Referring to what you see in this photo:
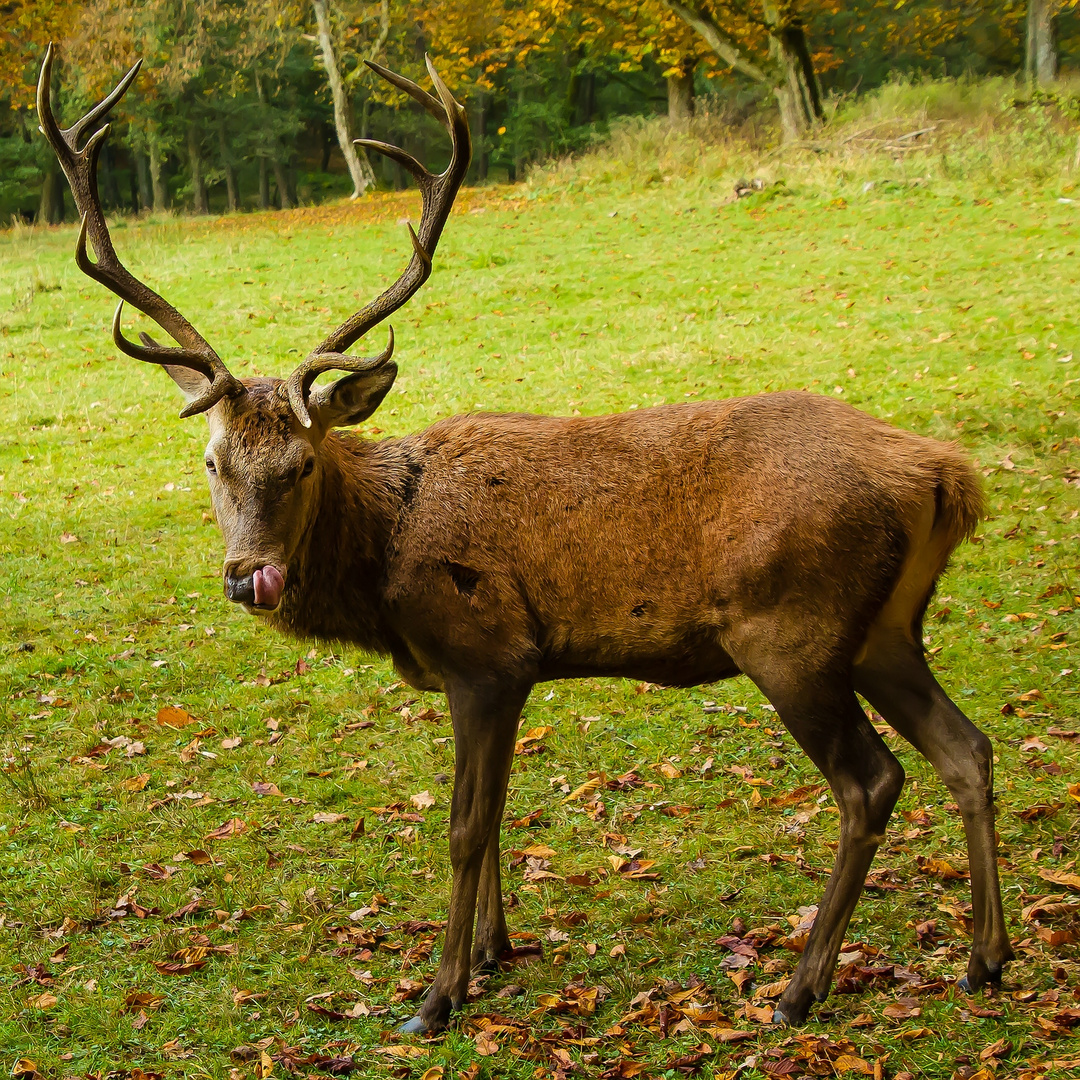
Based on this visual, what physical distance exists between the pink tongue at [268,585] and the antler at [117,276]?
68 cm

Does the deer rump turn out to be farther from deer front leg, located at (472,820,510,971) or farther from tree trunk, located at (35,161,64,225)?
tree trunk, located at (35,161,64,225)

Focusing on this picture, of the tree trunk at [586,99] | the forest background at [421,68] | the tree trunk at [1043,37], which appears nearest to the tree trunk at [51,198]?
the forest background at [421,68]

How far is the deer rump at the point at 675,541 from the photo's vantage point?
4293 millimetres

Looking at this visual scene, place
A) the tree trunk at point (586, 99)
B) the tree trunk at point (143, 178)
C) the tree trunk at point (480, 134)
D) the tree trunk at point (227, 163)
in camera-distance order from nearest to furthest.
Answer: the tree trunk at point (227, 163) < the tree trunk at point (143, 178) < the tree trunk at point (480, 134) < the tree trunk at point (586, 99)

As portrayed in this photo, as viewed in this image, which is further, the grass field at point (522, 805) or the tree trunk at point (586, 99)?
the tree trunk at point (586, 99)

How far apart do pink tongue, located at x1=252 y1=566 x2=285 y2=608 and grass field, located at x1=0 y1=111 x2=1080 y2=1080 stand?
1.68m

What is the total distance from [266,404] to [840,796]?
2773 mm

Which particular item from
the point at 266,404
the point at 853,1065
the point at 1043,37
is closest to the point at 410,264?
the point at 266,404

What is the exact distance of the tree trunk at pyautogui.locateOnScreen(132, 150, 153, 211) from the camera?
45688mm

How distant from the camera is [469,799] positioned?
4570mm

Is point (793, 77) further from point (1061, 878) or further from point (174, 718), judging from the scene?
point (1061, 878)

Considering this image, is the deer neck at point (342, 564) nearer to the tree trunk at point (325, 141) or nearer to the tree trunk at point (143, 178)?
the tree trunk at point (143, 178)

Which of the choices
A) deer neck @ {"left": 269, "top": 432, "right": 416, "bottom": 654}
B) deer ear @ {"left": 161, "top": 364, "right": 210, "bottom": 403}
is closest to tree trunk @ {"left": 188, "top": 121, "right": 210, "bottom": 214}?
deer ear @ {"left": 161, "top": 364, "right": 210, "bottom": 403}

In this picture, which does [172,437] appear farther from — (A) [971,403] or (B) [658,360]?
(A) [971,403]
